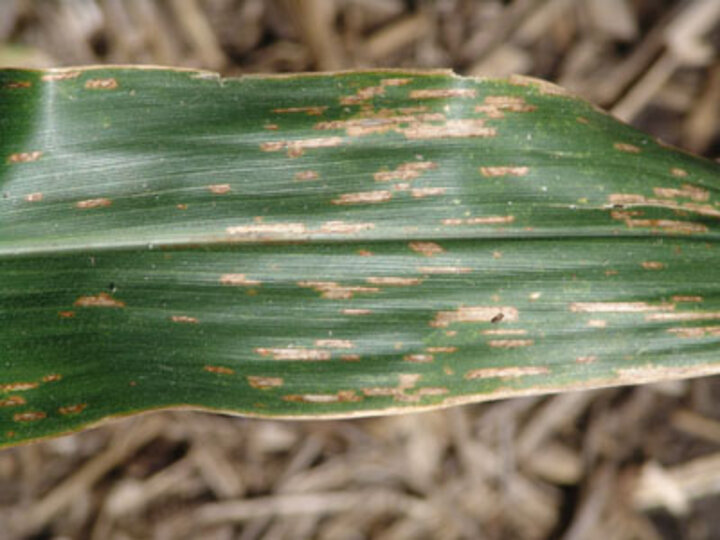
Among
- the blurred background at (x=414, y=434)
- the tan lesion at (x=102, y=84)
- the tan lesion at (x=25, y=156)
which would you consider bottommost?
the blurred background at (x=414, y=434)

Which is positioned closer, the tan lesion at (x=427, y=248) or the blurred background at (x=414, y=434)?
the tan lesion at (x=427, y=248)

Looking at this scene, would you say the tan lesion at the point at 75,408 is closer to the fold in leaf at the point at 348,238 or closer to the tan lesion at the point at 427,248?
the fold in leaf at the point at 348,238

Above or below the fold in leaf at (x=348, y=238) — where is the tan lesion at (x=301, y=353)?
below

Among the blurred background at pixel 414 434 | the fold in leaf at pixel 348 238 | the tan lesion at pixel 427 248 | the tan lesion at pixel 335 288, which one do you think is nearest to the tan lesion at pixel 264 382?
the fold in leaf at pixel 348 238

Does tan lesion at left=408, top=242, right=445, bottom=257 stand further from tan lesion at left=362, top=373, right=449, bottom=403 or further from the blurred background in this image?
the blurred background

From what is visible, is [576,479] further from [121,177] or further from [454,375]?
[121,177]

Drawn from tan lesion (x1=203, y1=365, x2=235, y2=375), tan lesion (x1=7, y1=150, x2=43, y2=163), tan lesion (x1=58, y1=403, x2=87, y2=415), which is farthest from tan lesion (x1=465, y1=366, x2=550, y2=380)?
tan lesion (x1=7, y1=150, x2=43, y2=163)

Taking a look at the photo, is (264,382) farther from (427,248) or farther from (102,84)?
(102,84)
